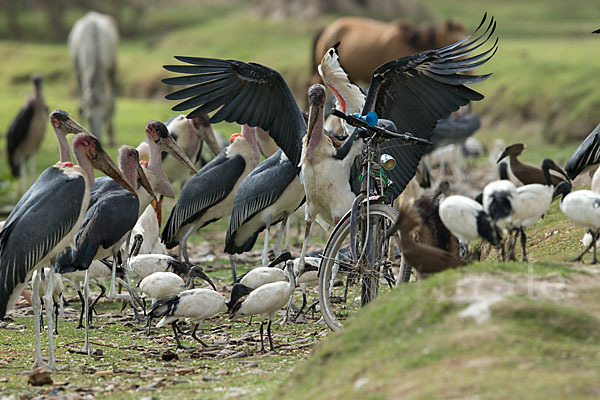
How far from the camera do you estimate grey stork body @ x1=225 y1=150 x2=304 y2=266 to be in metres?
8.84

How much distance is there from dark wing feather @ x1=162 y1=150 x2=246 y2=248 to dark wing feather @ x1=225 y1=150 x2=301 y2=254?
0.54 meters

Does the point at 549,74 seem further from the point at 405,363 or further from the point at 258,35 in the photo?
the point at 405,363

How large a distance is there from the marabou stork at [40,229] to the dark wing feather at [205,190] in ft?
9.55

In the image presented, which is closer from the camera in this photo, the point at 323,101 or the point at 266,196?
the point at 323,101

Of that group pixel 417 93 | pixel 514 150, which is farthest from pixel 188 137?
pixel 417 93

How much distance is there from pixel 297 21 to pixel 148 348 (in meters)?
28.7

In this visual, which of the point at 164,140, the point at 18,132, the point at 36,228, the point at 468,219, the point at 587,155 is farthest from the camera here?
the point at 18,132

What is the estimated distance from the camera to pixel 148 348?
7125 mm

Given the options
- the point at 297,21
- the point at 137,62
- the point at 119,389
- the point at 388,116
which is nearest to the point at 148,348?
the point at 119,389

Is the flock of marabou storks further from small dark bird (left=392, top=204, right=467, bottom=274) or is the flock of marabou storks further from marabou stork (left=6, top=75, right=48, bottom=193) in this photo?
marabou stork (left=6, top=75, right=48, bottom=193)

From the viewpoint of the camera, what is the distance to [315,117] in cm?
715

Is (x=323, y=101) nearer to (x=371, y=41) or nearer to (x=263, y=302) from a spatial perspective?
(x=263, y=302)

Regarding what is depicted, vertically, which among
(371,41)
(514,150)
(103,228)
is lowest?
(103,228)

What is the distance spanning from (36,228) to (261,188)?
2932 mm
